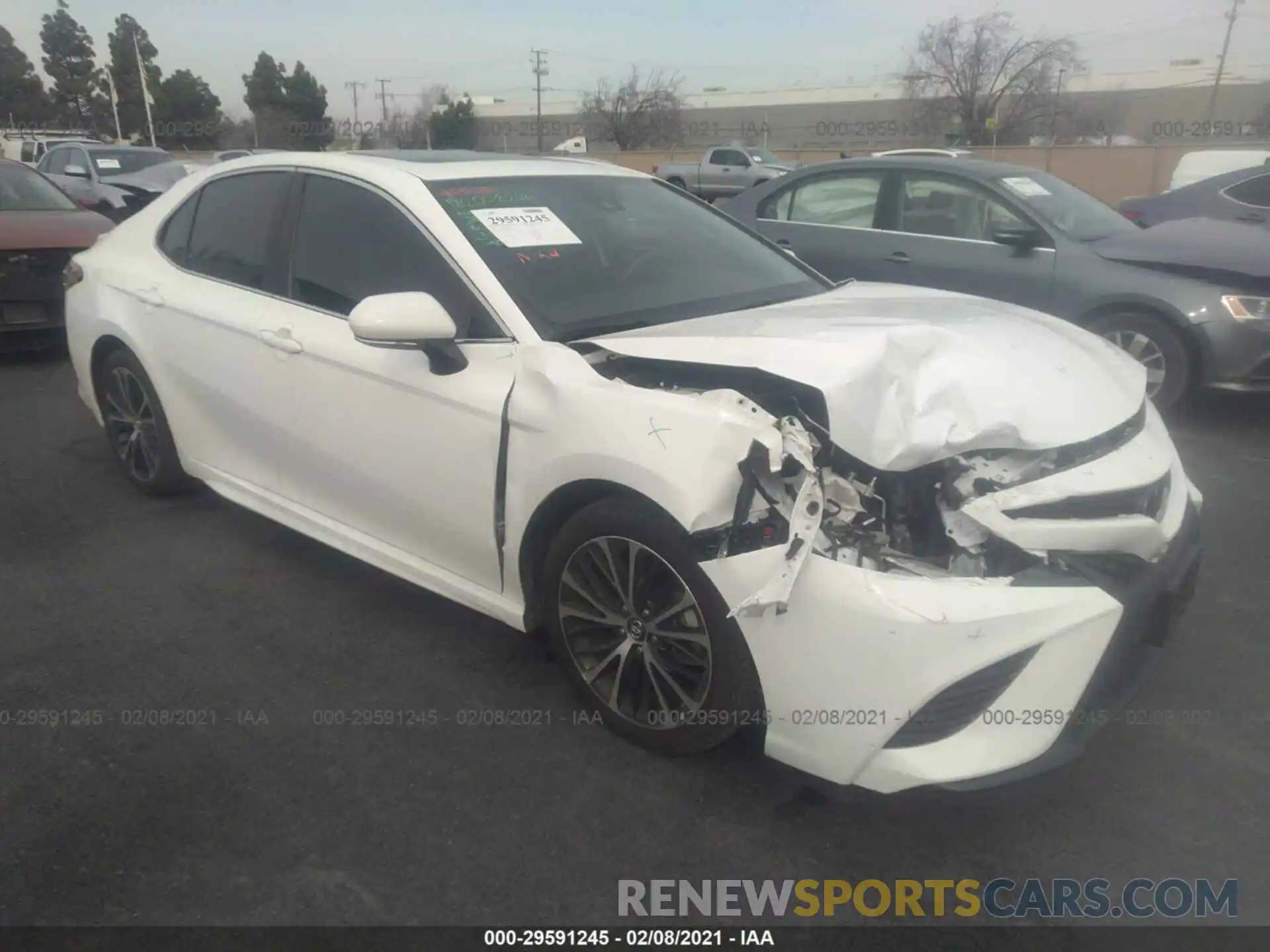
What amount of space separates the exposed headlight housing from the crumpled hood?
9.93ft

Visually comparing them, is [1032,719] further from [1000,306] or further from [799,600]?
[1000,306]

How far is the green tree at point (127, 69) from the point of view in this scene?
54312 millimetres

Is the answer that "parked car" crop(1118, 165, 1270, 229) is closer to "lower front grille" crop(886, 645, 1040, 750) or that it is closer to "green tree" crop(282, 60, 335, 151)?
"lower front grille" crop(886, 645, 1040, 750)

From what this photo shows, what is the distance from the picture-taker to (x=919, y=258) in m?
6.39

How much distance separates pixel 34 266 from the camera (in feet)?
23.1

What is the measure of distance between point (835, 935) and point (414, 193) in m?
2.50

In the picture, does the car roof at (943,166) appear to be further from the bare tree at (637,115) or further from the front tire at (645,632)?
the bare tree at (637,115)

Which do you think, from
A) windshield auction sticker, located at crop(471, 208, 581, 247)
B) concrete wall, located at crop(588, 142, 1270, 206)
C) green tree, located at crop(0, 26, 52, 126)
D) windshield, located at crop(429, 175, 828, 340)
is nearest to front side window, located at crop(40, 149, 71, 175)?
windshield, located at crop(429, 175, 828, 340)

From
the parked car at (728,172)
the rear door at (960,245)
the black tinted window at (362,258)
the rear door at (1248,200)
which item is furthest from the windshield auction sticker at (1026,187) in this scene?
the parked car at (728,172)

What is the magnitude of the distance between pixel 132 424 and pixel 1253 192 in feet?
28.8

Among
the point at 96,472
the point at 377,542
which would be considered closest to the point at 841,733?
the point at 377,542

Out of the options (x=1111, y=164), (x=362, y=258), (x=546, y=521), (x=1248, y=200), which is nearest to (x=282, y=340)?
(x=362, y=258)

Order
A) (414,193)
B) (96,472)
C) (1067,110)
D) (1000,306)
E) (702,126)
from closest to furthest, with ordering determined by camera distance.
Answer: (414,193), (1000,306), (96,472), (1067,110), (702,126)

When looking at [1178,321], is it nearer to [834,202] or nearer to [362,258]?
[834,202]
